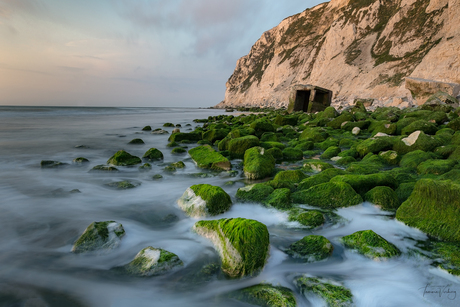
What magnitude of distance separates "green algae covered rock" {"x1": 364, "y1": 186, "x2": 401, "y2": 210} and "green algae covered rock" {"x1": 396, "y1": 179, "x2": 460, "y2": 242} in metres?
0.36

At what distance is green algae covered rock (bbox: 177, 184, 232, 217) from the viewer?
3291 millimetres

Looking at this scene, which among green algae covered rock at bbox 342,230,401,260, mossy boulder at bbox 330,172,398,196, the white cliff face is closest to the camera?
green algae covered rock at bbox 342,230,401,260

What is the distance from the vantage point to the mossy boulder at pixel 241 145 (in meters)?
6.70

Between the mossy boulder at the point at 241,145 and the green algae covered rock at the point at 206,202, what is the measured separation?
336 cm

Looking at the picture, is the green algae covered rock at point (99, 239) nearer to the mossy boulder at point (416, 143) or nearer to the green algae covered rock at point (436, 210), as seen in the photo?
the green algae covered rock at point (436, 210)

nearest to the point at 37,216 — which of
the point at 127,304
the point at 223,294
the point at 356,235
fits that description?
the point at 127,304

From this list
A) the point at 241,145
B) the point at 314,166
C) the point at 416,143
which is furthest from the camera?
the point at 241,145

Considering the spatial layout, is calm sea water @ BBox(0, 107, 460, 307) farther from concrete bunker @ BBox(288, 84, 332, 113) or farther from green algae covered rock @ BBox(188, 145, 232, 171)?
concrete bunker @ BBox(288, 84, 332, 113)

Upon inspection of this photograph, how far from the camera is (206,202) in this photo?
330cm

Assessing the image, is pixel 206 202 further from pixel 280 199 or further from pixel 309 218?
pixel 309 218

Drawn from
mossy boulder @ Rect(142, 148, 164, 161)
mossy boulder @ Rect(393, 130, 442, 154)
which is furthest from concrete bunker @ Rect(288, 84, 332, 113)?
mossy boulder @ Rect(142, 148, 164, 161)

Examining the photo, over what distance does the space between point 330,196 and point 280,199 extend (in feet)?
2.33

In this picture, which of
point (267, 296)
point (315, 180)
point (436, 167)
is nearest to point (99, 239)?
point (267, 296)

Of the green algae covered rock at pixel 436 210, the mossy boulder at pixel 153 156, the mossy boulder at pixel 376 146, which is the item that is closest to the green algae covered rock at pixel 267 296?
the green algae covered rock at pixel 436 210
